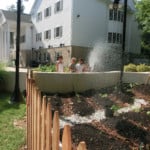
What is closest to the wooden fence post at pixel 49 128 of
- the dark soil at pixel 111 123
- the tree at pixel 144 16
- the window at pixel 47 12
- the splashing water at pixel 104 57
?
the dark soil at pixel 111 123

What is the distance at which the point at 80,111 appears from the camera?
8094mm

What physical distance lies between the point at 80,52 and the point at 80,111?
2268 cm

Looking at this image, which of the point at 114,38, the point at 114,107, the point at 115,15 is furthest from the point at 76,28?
the point at 114,107

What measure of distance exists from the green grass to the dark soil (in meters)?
0.94

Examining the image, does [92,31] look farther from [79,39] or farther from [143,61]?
[143,61]

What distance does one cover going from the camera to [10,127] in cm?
659

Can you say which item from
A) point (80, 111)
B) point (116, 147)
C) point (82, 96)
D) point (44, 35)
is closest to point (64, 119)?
point (80, 111)

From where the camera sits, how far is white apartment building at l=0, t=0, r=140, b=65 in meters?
30.1

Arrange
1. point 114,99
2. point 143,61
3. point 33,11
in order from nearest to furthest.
Answer: point 114,99
point 143,61
point 33,11

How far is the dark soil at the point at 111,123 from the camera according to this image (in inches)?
205

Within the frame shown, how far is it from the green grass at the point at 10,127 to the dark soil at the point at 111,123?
3.08ft

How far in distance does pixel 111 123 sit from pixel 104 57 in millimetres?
22937

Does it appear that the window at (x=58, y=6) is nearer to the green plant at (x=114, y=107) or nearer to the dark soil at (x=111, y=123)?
the dark soil at (x=111, y=123)

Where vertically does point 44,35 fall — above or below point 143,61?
above
